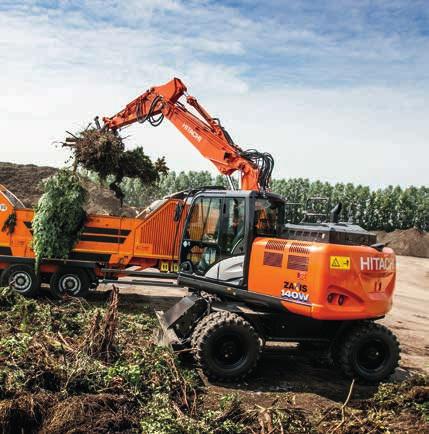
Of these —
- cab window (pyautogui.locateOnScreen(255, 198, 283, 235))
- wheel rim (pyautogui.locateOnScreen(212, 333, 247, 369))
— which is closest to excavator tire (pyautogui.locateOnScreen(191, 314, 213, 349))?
wheel rim (pyautogui.locateOnScreen(212, 333, 247, 369))

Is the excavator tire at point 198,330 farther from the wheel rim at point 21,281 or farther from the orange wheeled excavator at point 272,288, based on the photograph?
the wheel rim at point 21,281

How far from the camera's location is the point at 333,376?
27.5 ft

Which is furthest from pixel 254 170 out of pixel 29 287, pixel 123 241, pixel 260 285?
pixel 29 287

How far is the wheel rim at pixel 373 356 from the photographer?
26.4ft

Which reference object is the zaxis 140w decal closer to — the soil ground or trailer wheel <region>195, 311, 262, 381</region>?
trailer wheel <region>195, 311, 262, 381</region>

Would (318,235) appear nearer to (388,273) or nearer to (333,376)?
(388,273)

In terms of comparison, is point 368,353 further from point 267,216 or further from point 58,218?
point 58,218

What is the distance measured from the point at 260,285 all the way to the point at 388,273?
197cm

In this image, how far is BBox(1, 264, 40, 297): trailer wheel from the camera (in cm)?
1174

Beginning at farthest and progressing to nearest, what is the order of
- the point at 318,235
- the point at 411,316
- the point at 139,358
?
the point at 411,316, the point at 318,235, the point at 139,358

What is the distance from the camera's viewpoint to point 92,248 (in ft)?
39.7

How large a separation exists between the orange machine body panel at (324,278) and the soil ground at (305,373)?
1.13 metres

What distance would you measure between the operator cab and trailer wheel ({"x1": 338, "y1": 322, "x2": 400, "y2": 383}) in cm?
185

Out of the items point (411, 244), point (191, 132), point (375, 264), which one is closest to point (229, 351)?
point (375, 264)
